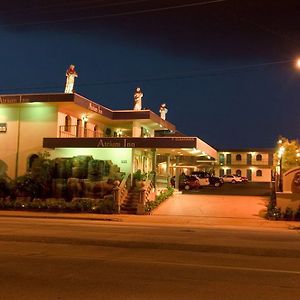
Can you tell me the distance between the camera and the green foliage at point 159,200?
3125 centimetres

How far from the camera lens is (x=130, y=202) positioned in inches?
1266

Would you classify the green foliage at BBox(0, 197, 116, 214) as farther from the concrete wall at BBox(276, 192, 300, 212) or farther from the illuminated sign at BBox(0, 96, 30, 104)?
the concrete wall at BBox(276, 192, 300, 212)

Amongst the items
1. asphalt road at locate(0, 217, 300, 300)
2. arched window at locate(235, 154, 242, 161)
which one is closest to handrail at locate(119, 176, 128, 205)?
asphalt road at locate(0, 217, 300, 300)

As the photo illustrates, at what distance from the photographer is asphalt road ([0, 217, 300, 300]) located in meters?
8.19

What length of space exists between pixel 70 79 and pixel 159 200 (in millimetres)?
10865

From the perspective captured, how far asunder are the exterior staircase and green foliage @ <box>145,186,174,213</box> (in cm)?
74

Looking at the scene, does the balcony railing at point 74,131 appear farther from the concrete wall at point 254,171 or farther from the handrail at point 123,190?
the concrete wall at point 254,171

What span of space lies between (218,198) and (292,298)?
31675mm

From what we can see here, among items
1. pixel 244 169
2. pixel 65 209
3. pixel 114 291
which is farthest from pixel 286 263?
pixel 244 169

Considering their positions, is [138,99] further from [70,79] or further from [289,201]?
[289,201]

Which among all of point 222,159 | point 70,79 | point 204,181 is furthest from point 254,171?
point 70,79

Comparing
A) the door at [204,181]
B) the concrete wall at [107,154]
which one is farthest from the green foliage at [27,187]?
the door at [204,181]

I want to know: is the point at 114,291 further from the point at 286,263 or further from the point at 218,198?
the point at 218,198

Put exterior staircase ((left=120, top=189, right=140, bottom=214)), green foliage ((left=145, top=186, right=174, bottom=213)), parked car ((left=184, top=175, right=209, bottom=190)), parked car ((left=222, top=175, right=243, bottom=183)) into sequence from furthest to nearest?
parked car ((left=222, top=175, right=243, bottom=183)), parked car ((left=184, top=175, right=209, bottom=190)), green foliage ((left=145, top=186, right=174, bottom=213)), exterior staircase ((left=120, top=189, right=140, bottom=214))
